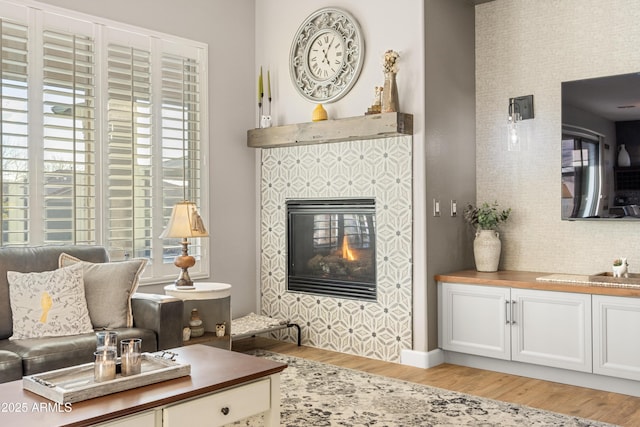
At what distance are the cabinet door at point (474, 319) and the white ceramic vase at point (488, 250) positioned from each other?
36 cm

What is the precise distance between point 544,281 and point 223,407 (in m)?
2.60

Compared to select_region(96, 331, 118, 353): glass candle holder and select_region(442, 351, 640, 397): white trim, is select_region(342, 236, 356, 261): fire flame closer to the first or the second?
select_region(442, 351, 640, 397): white trim

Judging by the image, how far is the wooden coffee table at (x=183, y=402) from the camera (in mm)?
2072

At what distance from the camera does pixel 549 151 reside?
185 inches

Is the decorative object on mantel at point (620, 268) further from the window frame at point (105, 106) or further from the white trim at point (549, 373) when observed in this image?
the window frame at point (105, 106)

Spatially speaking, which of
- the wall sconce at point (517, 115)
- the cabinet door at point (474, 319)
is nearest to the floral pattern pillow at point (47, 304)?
the cabinet door at point (474, 319)

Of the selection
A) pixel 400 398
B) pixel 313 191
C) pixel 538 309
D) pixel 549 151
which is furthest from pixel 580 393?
pixel 313 191

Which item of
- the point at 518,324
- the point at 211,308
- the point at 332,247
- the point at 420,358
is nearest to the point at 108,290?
the point at 211,308

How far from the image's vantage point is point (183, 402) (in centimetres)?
230

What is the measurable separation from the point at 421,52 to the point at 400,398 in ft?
8.09

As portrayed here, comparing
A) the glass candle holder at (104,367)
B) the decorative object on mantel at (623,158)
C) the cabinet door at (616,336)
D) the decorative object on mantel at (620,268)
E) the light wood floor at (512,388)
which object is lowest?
the light wood floor at (512,388)

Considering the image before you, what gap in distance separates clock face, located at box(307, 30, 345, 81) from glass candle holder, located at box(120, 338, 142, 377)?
3.15m

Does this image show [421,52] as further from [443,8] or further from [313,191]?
[313,191]

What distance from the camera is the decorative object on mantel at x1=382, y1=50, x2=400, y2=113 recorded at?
14.7 feet
